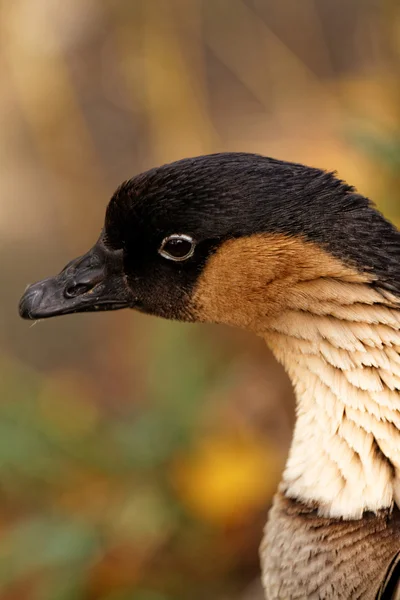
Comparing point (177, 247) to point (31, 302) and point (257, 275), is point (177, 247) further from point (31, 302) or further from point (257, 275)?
point (31, 302)

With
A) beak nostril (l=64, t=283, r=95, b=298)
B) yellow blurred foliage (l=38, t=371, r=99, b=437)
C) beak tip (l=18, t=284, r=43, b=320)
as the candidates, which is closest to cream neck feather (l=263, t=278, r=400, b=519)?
beak nostril (l=64, t=283, r=95, b=298)

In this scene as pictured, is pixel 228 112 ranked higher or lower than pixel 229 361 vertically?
higher

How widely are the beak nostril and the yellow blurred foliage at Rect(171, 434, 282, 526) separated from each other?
1.72 m

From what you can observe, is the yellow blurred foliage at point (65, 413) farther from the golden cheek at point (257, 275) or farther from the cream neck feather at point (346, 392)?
the cream neck feather at point (346, 392)

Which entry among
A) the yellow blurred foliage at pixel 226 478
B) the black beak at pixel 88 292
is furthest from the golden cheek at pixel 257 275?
the yellow blurred foliage at pixel 226 478

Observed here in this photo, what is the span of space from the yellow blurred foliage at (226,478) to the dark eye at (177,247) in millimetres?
1952

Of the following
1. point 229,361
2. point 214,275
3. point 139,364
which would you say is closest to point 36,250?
point 139,364

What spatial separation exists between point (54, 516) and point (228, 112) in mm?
4797

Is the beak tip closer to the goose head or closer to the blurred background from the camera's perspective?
the goose head

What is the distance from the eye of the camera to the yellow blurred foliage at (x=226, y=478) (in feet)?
14.9

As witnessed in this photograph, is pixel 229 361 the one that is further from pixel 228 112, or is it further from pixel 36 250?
pixel 228 112

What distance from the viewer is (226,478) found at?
15.2 ft

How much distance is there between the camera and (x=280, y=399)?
5.20 metres

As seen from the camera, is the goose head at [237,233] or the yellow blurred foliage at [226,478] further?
the yellow blurred foliage at [226,478]
